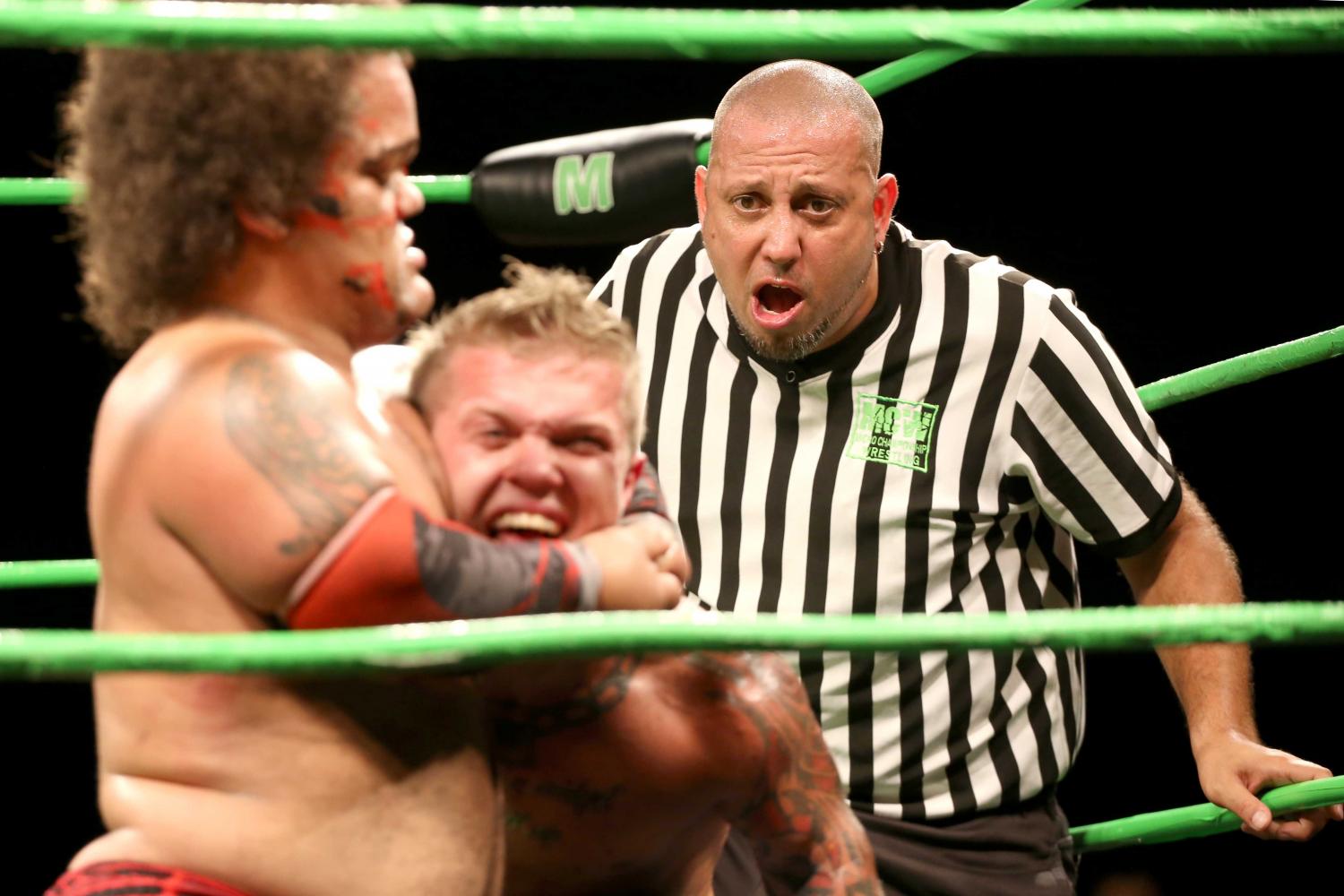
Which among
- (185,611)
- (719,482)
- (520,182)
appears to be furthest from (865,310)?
(185,611)

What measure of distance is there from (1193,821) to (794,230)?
0.79m

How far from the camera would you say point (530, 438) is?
1.16 meters

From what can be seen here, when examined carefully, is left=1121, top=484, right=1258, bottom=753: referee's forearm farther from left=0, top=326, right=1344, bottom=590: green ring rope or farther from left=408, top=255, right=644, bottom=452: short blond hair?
left=408, top=255, right=644, bottom=452: short blond hair

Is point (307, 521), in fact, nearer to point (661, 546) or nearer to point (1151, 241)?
point (661, 546)

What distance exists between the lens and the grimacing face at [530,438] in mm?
1141

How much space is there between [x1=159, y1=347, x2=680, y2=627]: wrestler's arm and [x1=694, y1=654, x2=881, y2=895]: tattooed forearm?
243mm

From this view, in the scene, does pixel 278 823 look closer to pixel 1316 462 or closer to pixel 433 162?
pixel 433 162

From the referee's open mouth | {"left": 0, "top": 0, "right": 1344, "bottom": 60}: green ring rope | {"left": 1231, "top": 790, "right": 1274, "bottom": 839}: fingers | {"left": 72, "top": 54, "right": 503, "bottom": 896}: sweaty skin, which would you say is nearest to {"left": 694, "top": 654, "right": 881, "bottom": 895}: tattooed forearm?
{"left": 72, "top": 54, "right": 503, "bottom": 896}: sweaty skin

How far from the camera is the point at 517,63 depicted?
9.93 ft

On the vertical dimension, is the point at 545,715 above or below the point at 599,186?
below

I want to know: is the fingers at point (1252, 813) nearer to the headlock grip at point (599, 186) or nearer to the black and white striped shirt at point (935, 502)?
the black and white striped shirt at point (935, 502)

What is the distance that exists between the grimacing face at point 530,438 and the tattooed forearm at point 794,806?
0.16 m

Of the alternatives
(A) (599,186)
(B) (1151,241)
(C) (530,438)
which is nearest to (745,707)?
(C) (530,438)

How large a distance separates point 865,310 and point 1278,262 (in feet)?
4.66
